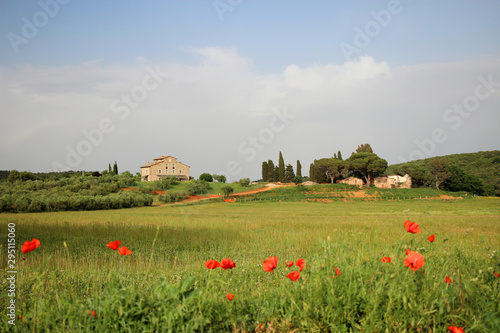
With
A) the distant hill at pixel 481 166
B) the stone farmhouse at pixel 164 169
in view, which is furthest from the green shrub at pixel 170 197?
the distant hill at pixel 481 166

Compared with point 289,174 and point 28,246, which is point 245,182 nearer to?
point 289,174

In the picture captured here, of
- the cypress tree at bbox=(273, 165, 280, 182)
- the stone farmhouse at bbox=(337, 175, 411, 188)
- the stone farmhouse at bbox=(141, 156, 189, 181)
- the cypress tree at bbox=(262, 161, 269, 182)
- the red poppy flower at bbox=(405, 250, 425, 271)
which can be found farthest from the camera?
the cypress tree at bbox=(262, 161, 269, 182)

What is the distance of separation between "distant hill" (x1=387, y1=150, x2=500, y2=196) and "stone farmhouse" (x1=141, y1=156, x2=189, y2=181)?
46012mm

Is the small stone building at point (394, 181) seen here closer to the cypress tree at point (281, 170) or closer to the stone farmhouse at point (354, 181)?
the stone farmhouse at point (354, 181)

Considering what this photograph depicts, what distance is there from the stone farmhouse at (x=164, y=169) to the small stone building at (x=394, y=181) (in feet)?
133

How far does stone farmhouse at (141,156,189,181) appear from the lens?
224 ft

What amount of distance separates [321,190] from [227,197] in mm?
14873

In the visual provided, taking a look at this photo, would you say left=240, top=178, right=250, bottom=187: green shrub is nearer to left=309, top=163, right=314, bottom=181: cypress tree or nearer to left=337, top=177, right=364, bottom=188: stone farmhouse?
left=309, top=163, right=314, bottom=181: cypress tree

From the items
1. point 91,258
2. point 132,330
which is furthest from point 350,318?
point 91,258

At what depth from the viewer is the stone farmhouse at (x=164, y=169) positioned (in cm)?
6819

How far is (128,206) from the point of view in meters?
32.9

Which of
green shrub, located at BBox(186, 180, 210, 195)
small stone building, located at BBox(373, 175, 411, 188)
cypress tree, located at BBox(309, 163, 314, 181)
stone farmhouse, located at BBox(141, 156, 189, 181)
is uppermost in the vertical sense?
stone farmhouse, located at BBox(141, 156, 189, 181)

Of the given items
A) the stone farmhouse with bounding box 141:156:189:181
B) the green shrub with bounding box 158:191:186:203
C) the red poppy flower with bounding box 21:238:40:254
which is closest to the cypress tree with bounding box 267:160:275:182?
the stone farmhouse with bounding box 141:156:189:181

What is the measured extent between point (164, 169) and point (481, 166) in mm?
71527
